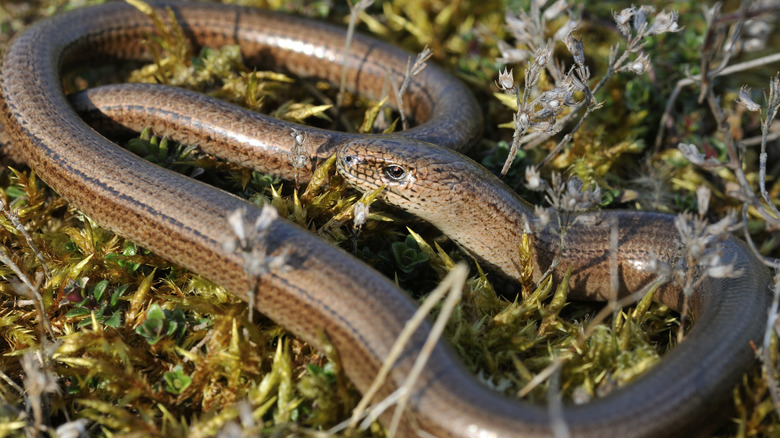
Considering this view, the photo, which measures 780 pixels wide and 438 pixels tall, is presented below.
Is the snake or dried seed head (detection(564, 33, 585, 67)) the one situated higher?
dried seed head (detection(564, 33, 585, 67))

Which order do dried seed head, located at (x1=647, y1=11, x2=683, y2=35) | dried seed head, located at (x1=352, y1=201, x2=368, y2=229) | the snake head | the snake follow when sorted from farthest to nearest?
the snake head → dried seed head, located at (x1=647, y1=11, x2=683, y2=35) → dried seed head, located at (x1=352, y1=201, x2=368, y2=229) → the snake

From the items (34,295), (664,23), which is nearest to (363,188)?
(34,295)

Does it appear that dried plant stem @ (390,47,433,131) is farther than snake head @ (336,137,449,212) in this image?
Yes

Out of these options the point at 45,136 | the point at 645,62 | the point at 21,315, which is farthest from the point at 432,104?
the point at 21,315

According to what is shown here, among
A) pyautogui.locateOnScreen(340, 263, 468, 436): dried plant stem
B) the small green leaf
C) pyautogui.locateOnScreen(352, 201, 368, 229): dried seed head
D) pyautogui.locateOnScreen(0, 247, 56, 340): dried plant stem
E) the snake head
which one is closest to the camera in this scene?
pyautogui.locateOnScreen(340, 263, 468, 436): dried plant stem

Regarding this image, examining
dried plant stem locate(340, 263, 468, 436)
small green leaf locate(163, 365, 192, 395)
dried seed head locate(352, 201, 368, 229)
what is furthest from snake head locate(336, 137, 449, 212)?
small green leaf locate(163, 365, 192, 395)

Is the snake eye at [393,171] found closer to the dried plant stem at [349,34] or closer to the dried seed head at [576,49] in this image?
the dried plant stem at [349,34]

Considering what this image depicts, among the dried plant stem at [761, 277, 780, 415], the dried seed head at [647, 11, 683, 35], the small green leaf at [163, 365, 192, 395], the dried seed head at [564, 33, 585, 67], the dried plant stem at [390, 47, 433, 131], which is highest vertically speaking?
the dried seed head at [647, 11, 683, 35]

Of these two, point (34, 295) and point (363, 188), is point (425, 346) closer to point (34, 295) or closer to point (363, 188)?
point (363, 188)

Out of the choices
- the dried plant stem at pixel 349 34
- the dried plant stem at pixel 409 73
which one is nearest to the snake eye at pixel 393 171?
the dried plant stem at pixel 409 73

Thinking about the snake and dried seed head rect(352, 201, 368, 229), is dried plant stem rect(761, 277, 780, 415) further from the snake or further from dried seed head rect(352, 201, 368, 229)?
dried seed head rect(352, 201, 368, 229)
